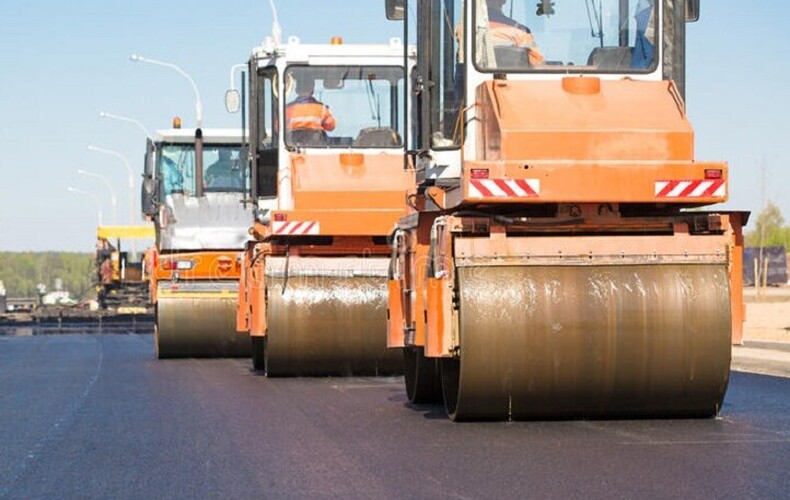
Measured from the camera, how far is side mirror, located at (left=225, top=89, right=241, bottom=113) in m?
16.8

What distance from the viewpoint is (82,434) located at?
9875mm

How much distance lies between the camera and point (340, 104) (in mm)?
16047

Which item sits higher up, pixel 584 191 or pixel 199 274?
pixel 584 191

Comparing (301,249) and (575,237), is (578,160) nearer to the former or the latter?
(575,237)

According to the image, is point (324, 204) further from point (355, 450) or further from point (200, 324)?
point (355, 450)

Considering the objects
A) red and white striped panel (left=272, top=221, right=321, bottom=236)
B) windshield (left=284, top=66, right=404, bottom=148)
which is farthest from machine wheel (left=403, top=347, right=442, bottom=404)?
windshield (left=284, top=66, right=404, bottom=148)

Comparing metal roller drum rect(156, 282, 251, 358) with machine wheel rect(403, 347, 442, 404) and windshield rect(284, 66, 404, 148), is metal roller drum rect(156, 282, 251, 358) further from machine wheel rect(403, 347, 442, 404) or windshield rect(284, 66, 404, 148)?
machine wheel rect(403, 347, 442, 404)

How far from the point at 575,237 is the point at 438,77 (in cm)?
178

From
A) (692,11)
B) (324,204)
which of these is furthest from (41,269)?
(692,11)

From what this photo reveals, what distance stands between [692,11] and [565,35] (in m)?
0.95

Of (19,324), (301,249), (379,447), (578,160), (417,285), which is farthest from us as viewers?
(19,324)

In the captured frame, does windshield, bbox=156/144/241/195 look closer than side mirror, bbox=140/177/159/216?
No

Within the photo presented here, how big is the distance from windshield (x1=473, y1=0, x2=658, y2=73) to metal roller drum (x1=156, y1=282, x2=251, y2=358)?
9.62 meters

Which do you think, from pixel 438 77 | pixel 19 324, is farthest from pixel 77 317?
pixel 438 77
